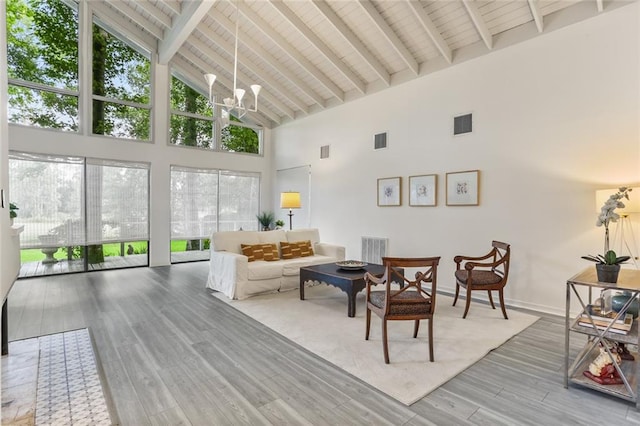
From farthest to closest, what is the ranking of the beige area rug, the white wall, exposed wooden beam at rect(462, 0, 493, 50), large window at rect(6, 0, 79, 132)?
large window at rect(6, 0, 79, 132) → exposed wooden beam at rect(462, 0, 493, 50) → the white wall → the beige area rug

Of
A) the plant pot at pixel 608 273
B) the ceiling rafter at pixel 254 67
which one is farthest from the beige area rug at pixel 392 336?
the ceiling rafter at pixel 254 67

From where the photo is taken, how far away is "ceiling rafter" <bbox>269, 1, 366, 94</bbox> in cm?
488

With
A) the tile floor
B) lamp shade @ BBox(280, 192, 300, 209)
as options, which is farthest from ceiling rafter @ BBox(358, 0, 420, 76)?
the tile floor

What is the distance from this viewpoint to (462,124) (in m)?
4.79

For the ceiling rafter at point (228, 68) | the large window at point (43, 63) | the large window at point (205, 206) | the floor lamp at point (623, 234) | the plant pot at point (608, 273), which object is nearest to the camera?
the plant pot at point (608, 273)

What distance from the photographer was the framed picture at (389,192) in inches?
219

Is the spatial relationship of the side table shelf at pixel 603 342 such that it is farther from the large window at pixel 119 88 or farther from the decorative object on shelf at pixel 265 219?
the large window at pixel 119 88

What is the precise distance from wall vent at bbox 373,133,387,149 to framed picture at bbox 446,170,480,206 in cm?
143

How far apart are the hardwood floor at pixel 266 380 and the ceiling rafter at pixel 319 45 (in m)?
4.39

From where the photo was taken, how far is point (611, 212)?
2428 millimetres

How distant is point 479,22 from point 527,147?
173cm

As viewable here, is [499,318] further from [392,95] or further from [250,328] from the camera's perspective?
[392,95]

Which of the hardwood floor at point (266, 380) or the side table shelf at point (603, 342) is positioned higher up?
the side table shelf at point (603, 342)

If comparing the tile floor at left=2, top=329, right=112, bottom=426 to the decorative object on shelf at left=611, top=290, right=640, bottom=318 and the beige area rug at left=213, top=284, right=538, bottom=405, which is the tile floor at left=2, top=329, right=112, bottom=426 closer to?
the beige area rug at left=213, top=284, right=538, bottom=405
